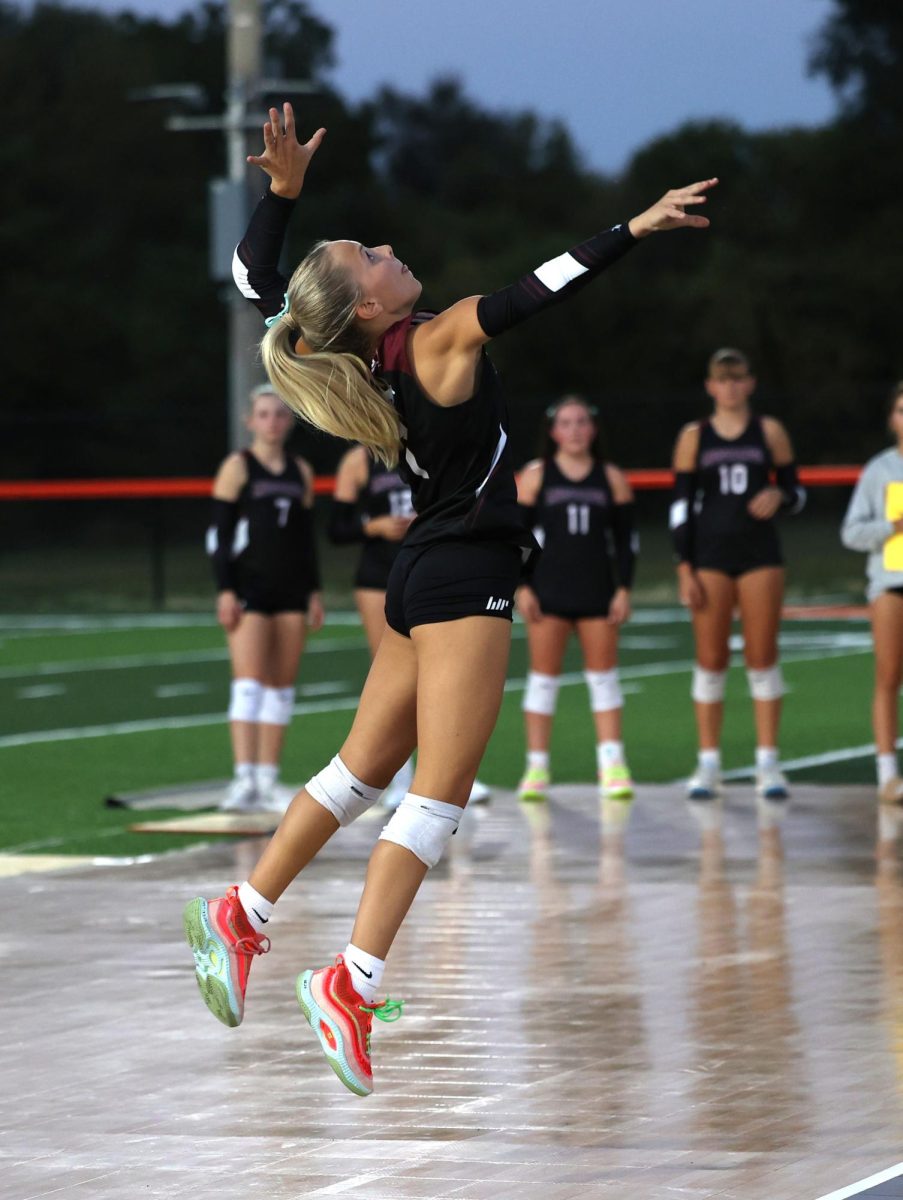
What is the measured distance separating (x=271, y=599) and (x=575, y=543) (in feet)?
5.82

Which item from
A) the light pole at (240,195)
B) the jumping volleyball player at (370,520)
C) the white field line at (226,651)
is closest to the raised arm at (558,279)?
the jumping volleyball player at (370,520)

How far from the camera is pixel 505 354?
55.2 metres

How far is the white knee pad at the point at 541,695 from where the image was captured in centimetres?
1278

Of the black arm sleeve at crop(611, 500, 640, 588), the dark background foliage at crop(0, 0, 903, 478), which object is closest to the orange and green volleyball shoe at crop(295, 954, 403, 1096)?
the black arm sleeve at crop(611, 500, 640, 588)

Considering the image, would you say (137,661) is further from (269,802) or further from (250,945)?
(250,945)

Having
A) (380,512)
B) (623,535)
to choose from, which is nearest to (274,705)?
(380,512)

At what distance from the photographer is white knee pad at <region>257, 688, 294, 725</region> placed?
1208 cm

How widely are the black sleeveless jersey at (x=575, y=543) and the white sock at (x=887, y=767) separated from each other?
1.67 m

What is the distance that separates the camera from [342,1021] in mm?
5750

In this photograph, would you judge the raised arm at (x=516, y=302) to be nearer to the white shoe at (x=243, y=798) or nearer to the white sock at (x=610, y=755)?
the white shoe at (x=243, y=798)

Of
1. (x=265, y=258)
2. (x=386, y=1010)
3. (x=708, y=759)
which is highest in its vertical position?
(x=265, y=258)

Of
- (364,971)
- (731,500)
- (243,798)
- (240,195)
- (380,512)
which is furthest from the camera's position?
(240,195)

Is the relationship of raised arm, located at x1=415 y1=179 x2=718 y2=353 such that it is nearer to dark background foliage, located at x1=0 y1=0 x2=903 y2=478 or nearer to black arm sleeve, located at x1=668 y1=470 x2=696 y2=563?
black arm sleeve, located at x1=668 y1=470 x2=696 y2=563

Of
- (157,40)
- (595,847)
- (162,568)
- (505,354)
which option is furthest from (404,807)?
(157,40)
